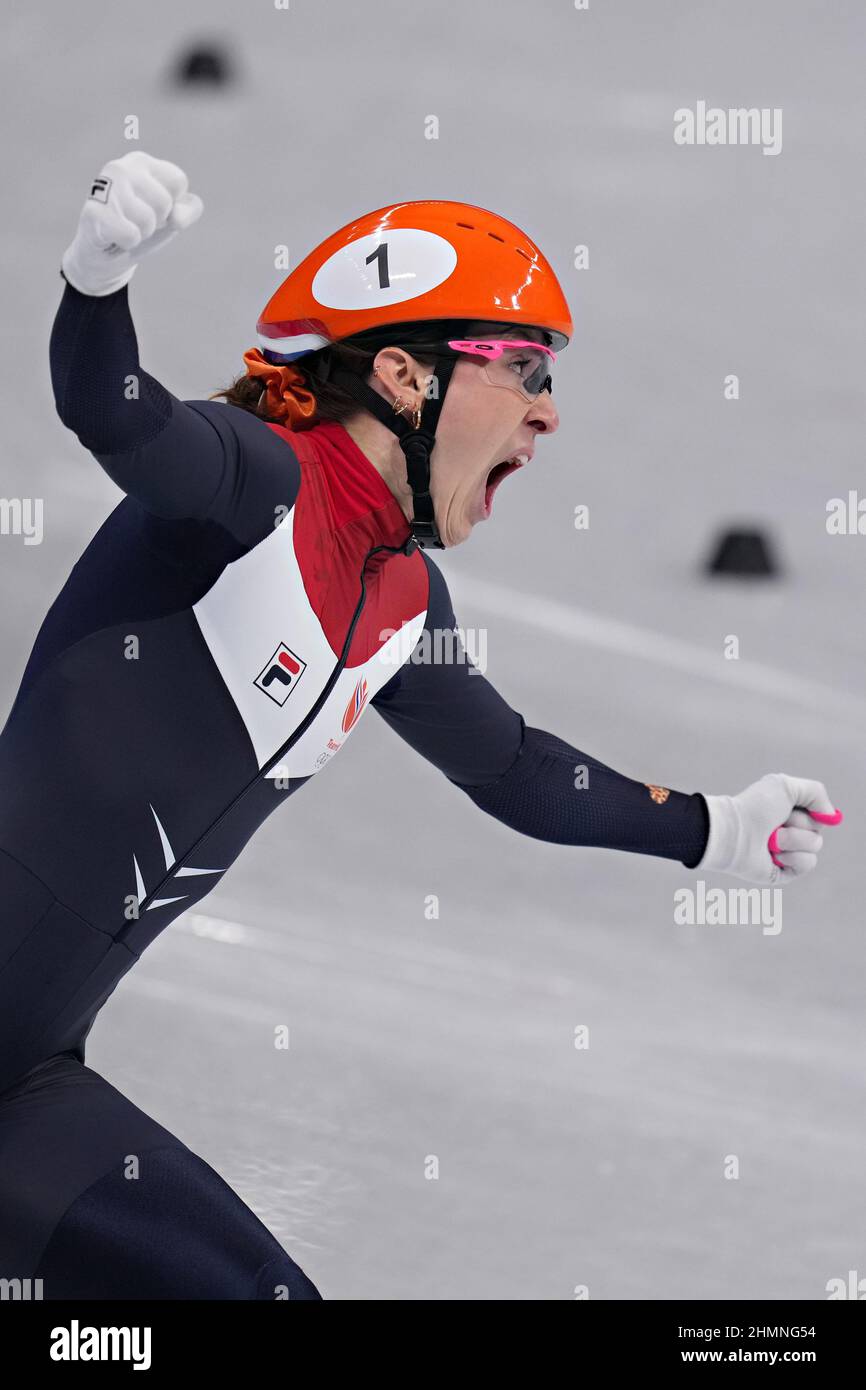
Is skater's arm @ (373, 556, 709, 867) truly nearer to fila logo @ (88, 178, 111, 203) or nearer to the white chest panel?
the white chest panel

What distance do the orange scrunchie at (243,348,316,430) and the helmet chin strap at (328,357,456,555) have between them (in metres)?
0.06

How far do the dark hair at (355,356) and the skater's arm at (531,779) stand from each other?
15.5 inches

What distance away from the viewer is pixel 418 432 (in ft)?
7.09

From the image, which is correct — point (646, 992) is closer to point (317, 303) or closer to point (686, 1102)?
point (686, 1102)

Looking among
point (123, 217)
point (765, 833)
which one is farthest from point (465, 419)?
point (765, 833)

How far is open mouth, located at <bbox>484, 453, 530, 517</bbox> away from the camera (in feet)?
7.41

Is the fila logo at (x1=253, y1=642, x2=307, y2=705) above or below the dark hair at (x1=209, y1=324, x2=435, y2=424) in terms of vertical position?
below

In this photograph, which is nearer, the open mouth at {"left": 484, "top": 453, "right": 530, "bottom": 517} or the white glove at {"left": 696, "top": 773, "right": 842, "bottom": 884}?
the open mouth at {"left": 484, "top": 453, "right": 530, "bottom": 517}

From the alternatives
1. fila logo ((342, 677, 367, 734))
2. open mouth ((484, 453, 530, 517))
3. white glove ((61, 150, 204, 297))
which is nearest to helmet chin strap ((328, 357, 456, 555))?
open mouth ((484, 453, 530, 517))

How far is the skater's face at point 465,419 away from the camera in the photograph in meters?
2.17

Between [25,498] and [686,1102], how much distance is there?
106 inches

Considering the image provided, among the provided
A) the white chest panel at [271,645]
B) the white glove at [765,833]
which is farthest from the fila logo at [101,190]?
the white glove at [765,833]

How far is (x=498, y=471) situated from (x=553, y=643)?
237cm
